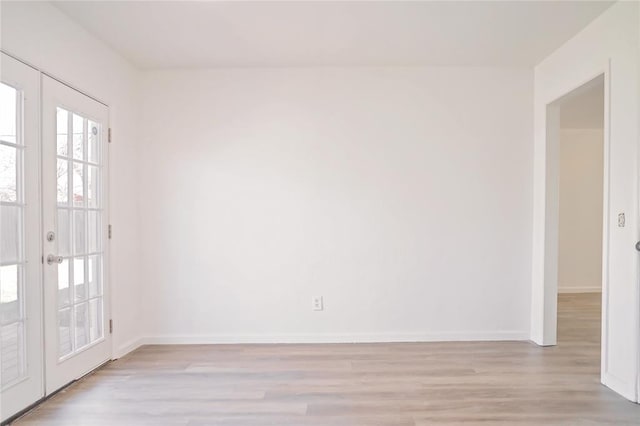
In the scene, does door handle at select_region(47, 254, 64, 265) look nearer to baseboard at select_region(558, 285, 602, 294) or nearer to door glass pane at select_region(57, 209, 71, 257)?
door glass pane at select_region(57, 209, 71, 257)

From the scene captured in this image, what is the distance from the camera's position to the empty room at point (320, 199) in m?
2.57

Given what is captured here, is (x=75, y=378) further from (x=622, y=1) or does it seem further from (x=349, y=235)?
(x=622, y=1)

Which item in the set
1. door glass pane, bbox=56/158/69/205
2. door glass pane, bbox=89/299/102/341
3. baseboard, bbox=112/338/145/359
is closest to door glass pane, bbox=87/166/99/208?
door glass pane, bbox=56/158/69/205

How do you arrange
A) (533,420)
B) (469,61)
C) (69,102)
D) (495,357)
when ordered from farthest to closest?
(469,61) → (495,357) → (69,102) → (533,420)

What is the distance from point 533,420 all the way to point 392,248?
5.41 feet

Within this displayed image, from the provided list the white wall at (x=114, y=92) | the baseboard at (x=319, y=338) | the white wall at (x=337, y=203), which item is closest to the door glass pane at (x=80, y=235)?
the white wall at (x=114, y=92)

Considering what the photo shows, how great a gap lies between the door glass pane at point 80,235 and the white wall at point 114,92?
0.16 m

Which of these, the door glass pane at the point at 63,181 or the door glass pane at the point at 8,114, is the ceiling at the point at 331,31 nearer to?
the door glass pane at the point at 8,114

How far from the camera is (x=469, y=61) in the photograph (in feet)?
10.4

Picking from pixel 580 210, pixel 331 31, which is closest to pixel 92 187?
pixel 331 31

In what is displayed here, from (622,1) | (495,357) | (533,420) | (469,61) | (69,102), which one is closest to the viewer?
(533,420)

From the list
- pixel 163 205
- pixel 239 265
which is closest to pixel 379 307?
pixel 239 265

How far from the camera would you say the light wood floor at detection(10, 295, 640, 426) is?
2.07 metres

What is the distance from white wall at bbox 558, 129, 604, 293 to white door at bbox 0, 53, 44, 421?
6315mm
